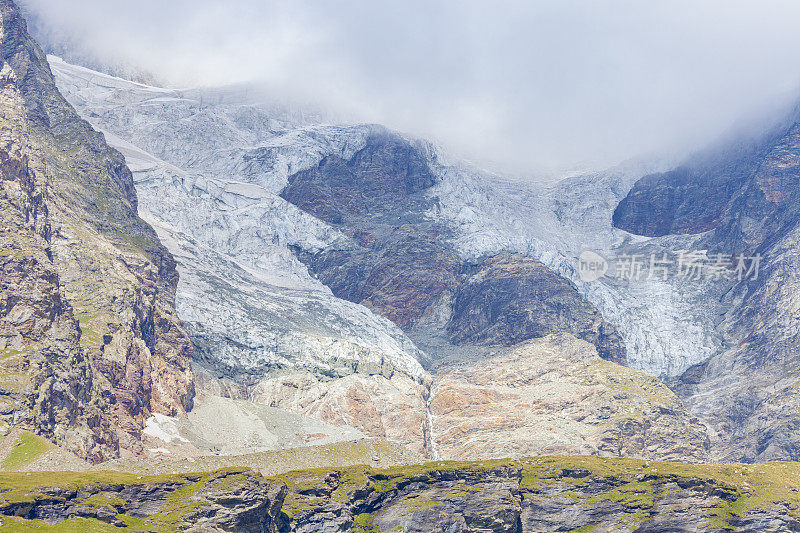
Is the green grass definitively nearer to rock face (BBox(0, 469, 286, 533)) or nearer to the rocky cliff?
the rocky cliff

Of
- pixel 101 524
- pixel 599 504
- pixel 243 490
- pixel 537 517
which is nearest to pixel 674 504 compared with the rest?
pixel 599 504

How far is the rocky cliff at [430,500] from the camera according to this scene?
150m

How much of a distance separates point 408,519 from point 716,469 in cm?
7484

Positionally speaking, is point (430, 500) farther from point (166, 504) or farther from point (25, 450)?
point (25, 450)

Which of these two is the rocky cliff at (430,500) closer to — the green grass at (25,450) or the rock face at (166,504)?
the rock face at (166,504)

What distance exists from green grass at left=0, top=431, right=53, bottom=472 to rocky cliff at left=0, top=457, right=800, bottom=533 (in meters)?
21.2

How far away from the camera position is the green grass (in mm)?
170250

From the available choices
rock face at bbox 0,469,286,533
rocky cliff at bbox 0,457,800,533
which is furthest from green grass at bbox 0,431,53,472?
rock face at bbox 0,469,286,533

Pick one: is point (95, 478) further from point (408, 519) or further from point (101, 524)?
point (408, 519)

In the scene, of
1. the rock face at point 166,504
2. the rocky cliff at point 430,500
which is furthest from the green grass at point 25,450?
the rock face at point 166,504

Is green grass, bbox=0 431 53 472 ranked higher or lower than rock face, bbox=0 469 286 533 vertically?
higher

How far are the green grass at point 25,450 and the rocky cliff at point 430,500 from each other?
2121 cm

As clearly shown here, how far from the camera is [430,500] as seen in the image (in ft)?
605

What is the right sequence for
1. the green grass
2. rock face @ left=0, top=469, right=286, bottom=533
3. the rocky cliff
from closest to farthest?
rock face @ left=0, top=469, right=286, bottom=533 < the rocky cliff < the green grass
